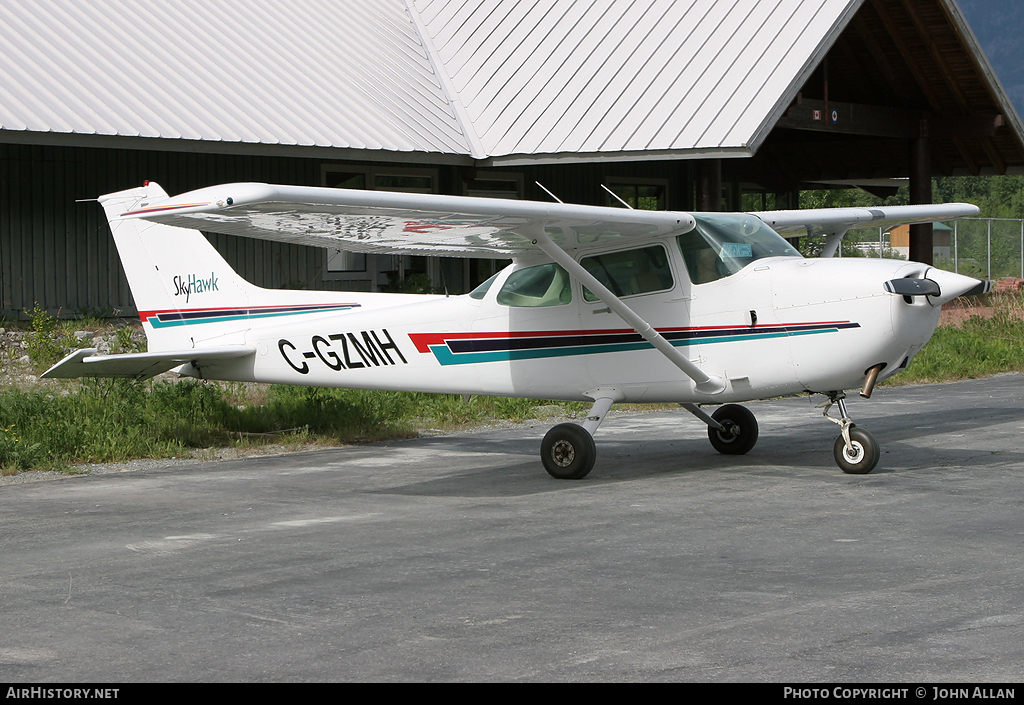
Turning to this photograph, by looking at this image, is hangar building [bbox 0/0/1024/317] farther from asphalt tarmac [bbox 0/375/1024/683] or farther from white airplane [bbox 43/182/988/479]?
asphalt tarmac [bbox 0/375/1024/683]

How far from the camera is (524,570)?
19.9 feet

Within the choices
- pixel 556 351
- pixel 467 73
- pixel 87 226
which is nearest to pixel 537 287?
pixel 556 351

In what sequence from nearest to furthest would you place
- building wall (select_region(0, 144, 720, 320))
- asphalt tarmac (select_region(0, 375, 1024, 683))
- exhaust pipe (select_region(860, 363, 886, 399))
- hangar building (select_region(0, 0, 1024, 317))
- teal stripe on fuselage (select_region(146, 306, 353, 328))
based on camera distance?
1. asphalt tarmac (select_region(0, 375, 1024, 683))
2. exhaust pipe (select_region(860, 363, 886, 399))
3. teal stripe on fuselage (select_region(146, 306, 353, 328))
4. building wall (select_region(0, 144, 720, 320))
5. hangar building (select_region(0, 0, 1024, 317))

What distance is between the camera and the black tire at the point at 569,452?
29.9 ft

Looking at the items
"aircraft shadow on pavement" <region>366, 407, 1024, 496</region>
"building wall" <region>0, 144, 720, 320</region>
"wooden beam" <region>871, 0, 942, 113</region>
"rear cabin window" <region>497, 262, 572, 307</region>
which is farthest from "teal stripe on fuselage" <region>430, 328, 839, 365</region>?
"wooden beam" <region>871, 0, 942, 113</region>

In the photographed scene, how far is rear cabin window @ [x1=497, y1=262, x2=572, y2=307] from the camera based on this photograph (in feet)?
32.0

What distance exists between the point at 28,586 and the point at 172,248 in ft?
19.2

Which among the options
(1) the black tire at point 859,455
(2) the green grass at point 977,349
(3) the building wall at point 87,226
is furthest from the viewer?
(2) the green grass at point 977,349

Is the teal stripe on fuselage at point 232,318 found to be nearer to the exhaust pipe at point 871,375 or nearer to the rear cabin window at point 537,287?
the rear cabin window at point 537,287

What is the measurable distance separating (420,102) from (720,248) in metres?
10.3

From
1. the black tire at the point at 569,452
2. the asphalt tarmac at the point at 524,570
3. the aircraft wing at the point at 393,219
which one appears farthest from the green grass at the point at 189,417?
the black tire at the point at 569,452

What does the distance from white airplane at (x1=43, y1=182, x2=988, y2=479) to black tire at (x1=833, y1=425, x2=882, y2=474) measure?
0.04 ft

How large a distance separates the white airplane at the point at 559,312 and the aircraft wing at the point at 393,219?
0.08 ft

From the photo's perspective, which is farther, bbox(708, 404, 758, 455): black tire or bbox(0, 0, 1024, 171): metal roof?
bbox(0, 0, 1024, 171): metal roof
